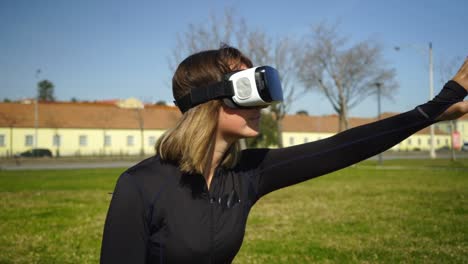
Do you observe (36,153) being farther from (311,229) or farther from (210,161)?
(210,161)

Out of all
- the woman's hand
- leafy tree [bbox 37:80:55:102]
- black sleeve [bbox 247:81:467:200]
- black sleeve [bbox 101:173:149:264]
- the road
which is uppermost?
leafy tree [bbox 37:80:55:102]

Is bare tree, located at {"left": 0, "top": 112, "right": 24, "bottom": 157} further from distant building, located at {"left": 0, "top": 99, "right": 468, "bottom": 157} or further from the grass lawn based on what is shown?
the grass lawn

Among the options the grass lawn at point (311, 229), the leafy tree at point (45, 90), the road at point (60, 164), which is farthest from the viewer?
the leafy tree at point (45, 90)

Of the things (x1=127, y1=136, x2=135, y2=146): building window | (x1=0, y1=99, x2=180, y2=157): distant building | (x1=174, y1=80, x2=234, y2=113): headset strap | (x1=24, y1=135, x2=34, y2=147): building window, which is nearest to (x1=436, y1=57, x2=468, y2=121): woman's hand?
(x1=174, y1=80, x2=234, y2=113): headset strap

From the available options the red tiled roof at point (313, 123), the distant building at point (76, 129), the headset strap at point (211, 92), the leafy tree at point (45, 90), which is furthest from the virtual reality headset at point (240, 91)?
the leafy tree at point (45, 90)

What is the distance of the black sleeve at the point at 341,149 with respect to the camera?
2.40 metres

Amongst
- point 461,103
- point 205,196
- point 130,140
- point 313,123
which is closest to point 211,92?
point 205,196

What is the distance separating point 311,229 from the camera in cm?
884

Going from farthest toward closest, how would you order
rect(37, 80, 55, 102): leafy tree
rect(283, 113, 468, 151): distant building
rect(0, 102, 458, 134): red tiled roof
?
rect(37, 80, 55, 102): leafy tree
rect(283, 113, 468, 151): distant building
rect(0, 102, 458, 134): red tiled roof

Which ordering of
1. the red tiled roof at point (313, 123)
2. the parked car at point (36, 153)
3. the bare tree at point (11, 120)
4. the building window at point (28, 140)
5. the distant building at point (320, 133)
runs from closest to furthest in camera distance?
1. the parked car at point (36, 153)
2. the bare tree at point (11, 120)
3. the building window at point (28, 140)
4. the distant building at point (320, 133)
5. the red tiled roof at point (313, 123)

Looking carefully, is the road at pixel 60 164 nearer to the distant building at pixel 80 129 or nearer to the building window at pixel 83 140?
the distant building at pixel 80 129

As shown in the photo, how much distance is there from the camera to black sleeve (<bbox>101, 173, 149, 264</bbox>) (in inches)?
87.3

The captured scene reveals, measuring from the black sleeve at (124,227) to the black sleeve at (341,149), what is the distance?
37.3 inches

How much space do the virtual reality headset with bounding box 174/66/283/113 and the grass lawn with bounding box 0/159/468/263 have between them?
442 cm
